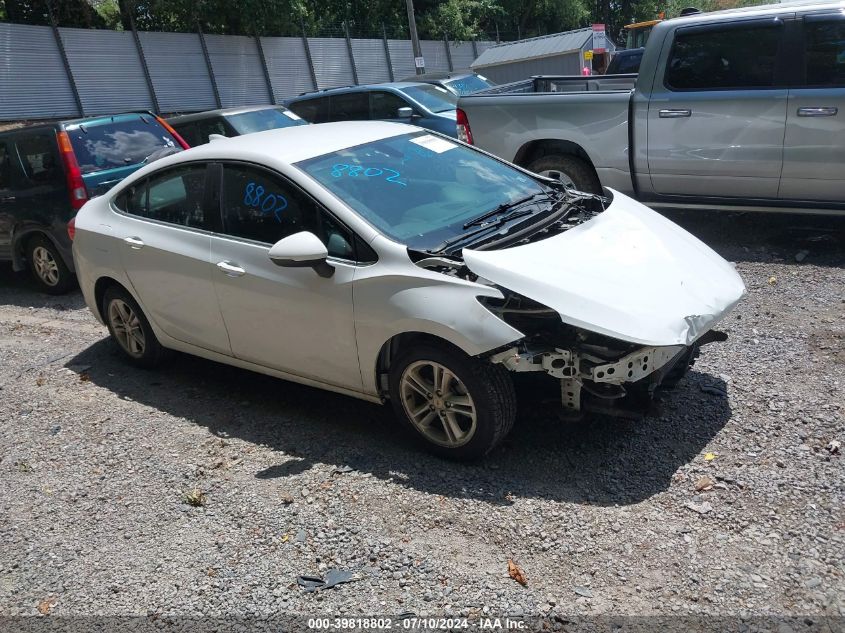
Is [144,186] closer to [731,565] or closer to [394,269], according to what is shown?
[394,269]

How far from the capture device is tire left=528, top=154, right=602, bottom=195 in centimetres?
800

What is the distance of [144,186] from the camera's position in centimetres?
555

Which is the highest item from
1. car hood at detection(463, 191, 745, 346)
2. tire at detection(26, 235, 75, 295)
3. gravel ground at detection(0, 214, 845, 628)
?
car hood at detection(463, 191, 745, 346)

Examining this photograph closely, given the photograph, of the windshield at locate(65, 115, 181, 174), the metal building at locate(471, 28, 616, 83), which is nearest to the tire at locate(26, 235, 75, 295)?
the windshield at locate(65, 115, 181, 174)

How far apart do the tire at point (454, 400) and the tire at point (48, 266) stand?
5447 millimetres

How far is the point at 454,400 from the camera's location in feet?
13.0

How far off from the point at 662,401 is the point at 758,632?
6.06 ft

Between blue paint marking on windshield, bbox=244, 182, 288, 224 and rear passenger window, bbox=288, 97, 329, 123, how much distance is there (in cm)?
977

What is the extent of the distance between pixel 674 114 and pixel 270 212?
172 inches

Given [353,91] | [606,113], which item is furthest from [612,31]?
[606,113]

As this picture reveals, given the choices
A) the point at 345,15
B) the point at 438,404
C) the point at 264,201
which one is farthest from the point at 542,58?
the point at 438,404

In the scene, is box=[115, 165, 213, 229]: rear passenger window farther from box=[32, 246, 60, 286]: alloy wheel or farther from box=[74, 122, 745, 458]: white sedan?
box=[32, 246, 60, 286]: alloy wheel

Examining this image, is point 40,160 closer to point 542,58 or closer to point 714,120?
point 714,120

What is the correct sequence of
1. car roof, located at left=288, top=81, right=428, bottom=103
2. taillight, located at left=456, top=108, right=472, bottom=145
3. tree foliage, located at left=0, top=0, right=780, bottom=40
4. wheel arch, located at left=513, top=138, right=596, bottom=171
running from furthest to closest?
tree foliage, located at left=0, top=0, right=780, bottom=40 < car roof, located at left=288, top=81, right=428, bottom=103 < taillight, located at left=456, top=108, right=472, bottom=145 < wheel arch, located at left=513, top=138, right=596, bottom=171
